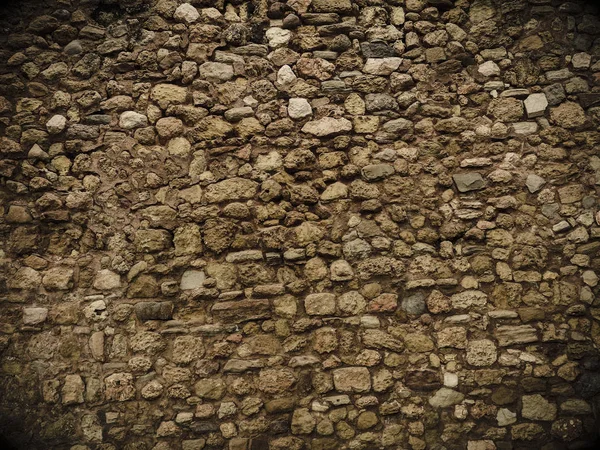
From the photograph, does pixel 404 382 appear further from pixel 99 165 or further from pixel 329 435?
pixel 99 165

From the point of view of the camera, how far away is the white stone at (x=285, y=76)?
3.09 meters

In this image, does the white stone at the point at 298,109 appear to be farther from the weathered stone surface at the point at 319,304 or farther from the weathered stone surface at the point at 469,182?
the weathered stone surface at the point at 319,304

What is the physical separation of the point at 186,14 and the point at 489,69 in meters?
2.52

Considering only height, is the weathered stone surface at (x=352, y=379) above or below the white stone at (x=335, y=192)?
below

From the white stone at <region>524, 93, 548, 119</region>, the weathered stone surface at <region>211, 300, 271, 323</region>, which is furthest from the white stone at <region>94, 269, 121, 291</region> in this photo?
the white stone at <region>524, 93, 548, 119</region>

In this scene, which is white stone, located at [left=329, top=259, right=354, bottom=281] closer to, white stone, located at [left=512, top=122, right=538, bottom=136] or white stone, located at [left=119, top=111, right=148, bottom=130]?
white stone, located at [left=512, top=122, right=538, bottom=136]

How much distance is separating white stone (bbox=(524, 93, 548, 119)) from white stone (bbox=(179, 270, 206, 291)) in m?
2.90

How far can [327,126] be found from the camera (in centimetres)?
305

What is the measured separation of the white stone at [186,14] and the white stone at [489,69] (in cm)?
237

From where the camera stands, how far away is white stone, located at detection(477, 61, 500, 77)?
3.13 metres

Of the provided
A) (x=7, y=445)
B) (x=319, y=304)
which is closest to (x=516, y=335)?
(x=319, y=304)

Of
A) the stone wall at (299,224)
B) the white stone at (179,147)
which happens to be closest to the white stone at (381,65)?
the stone wall at (299,224)

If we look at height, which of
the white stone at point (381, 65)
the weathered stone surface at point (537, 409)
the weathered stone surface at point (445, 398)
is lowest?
the weathered stone surface at point (537, 409)

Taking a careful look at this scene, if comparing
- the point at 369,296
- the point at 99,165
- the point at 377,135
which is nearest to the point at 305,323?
the point at 369,296
